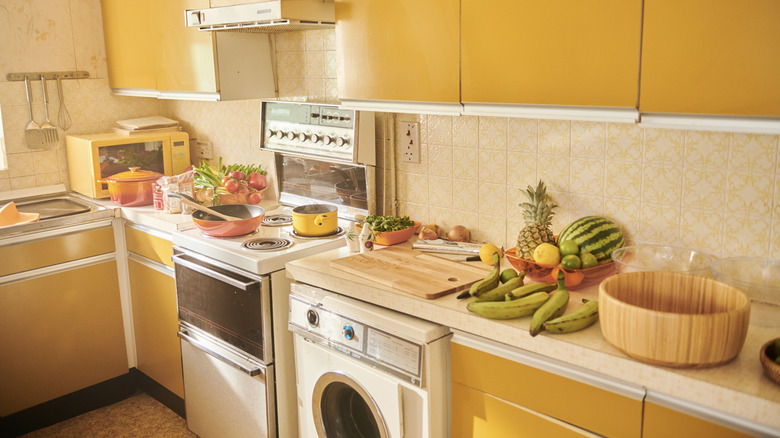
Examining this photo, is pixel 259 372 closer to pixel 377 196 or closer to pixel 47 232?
pixel 377 196

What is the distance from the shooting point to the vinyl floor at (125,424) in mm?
3012

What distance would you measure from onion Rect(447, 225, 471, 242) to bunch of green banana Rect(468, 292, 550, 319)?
0.67 m

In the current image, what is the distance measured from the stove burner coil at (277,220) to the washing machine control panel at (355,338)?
609mm

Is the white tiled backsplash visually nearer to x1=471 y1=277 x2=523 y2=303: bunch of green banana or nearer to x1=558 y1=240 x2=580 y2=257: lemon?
x1=558 y1=240 x2=580 y2=257: lemon

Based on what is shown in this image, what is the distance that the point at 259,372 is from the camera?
7.91 feet

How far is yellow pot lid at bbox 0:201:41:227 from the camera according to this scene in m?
2.88

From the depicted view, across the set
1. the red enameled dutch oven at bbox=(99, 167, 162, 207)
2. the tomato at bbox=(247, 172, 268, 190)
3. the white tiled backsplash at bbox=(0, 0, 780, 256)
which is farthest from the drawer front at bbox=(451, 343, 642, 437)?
the red enameled dutch oven at bbox=(99, 167, 162, 207)

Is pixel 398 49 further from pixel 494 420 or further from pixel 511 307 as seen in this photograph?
pixel 494 420

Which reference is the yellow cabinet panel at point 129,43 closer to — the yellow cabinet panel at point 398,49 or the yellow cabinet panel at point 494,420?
the yellow cabinet panel at point 398,49

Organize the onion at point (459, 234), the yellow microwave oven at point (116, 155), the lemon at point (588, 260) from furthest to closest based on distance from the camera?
the yellow microwave oven at point (116, 155)
the onion at point (459, 234)
the lemon at point (588, 260)

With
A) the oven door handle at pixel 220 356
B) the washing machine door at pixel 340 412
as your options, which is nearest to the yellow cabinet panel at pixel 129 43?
the oven door handle at pixel 220 356

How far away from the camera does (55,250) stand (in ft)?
9.81

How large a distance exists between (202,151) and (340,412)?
6.20 feet

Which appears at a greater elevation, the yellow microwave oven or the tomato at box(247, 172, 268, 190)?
the yellow microwave oven
